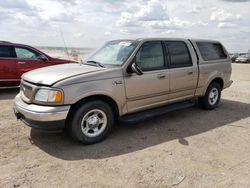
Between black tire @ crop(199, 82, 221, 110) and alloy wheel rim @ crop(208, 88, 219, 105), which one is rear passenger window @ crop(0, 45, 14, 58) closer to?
black tire @ crop(199, 82, 221, 110)

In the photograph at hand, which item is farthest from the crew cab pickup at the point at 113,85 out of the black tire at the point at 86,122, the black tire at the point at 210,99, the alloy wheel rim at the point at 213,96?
the alloy wheel rim at the point at 213,96

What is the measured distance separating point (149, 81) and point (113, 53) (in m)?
0.92

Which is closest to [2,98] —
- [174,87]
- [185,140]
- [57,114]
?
[57,114]

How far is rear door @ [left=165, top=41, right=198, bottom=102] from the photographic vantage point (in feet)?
19.1

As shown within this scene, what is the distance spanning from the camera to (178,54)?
602 cm

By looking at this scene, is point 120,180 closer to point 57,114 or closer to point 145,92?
point 57,114

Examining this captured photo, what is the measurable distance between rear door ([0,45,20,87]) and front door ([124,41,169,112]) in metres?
5.40

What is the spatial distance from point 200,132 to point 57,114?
2869 millimetres

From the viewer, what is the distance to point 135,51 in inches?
204

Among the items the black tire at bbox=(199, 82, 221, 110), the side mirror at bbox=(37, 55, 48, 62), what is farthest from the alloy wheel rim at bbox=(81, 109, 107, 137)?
the side mirror at bbox=(37, 55, 48, 62)

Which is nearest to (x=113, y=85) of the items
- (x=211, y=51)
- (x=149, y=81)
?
(x=149, y=81)

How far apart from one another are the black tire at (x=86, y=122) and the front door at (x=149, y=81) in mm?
511

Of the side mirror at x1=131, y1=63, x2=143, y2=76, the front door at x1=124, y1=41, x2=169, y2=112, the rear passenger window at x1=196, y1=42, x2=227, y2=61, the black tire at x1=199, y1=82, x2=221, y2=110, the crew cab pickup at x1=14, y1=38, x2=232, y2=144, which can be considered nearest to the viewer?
the crew cab pickup at x1=14, y1=38, x2=232, y2=144

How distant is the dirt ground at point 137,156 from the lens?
11.8 feet
